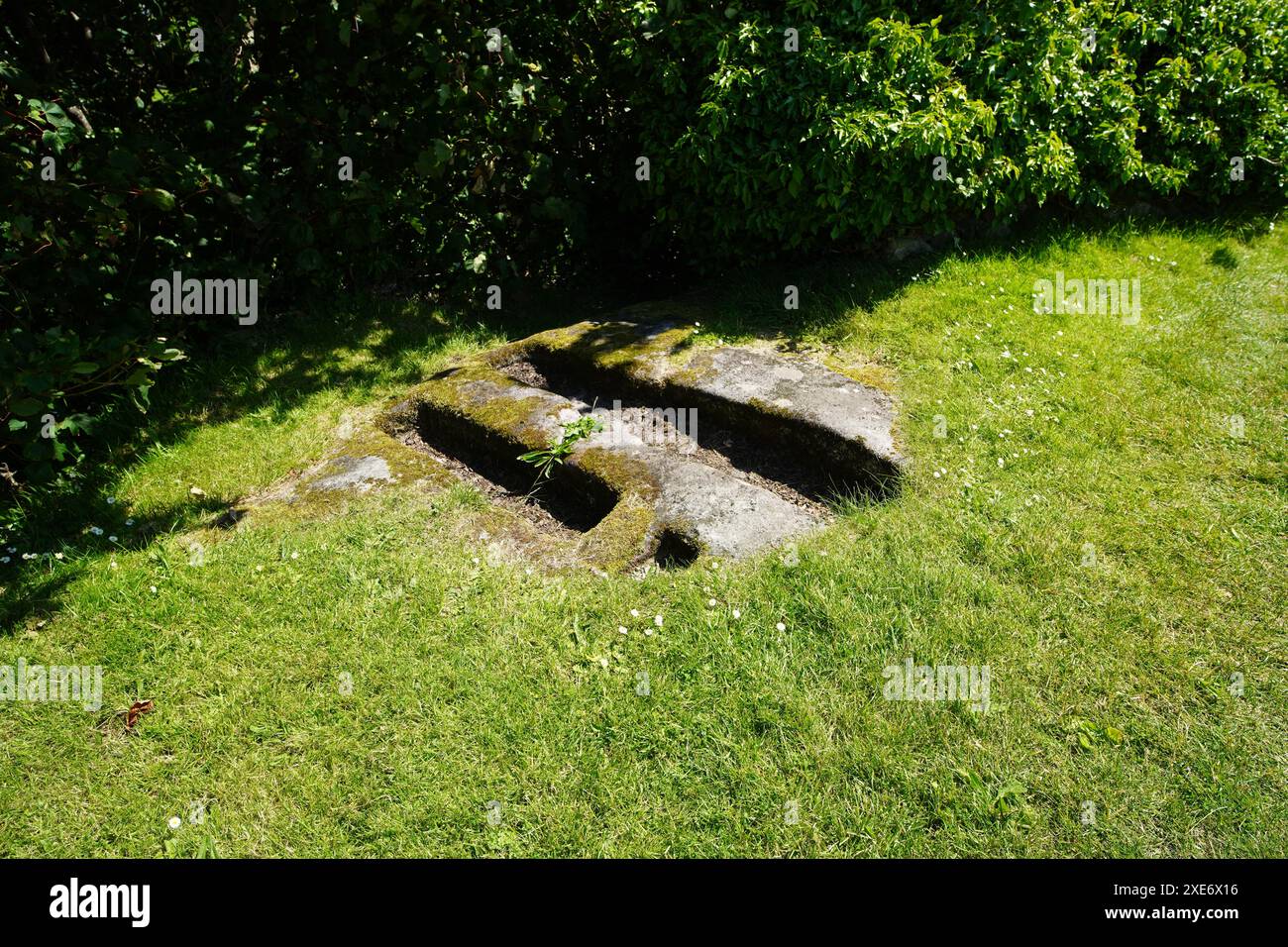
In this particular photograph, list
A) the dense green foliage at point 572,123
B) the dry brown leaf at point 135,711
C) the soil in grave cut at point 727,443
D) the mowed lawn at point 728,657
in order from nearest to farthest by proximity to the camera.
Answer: the mowed lawn at point 728,657
the dry brown leaf at point 135,711
the soil in grave cut at point 727,443
the dense green foliage at point 572,123

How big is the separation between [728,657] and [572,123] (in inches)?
210

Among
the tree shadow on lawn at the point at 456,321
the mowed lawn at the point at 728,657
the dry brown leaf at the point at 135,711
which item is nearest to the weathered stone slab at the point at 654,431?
the mowed lawn at the point at 728,657

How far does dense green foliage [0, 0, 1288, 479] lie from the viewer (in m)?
A: 5.21

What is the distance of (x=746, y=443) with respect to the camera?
16.5 feet

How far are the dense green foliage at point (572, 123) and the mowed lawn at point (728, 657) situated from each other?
1.54m

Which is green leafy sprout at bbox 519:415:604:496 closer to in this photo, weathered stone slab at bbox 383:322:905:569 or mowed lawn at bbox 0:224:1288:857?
weathered stone slab at bbox 383:322:905:569

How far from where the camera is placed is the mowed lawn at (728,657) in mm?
2871

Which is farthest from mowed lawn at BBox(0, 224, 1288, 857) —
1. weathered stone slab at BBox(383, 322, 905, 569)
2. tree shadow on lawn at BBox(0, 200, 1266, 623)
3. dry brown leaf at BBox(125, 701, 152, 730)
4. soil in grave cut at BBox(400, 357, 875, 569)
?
tree shadow on lawn at BBox(0, 200, 1266, 623)

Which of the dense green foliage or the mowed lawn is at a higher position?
the dense green foliage

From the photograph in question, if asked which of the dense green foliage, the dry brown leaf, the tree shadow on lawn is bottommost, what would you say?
the dry brown leaf

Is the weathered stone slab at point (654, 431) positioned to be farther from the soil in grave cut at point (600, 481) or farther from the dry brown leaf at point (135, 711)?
the dry brown leaf at point (135, 711)

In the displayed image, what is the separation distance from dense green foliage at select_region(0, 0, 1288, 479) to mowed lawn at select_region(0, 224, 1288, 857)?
1541mm

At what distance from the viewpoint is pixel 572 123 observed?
692cm

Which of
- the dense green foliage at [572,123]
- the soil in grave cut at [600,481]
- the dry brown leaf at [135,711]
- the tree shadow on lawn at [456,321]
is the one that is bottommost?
the dry brown leaf at [135,711]
